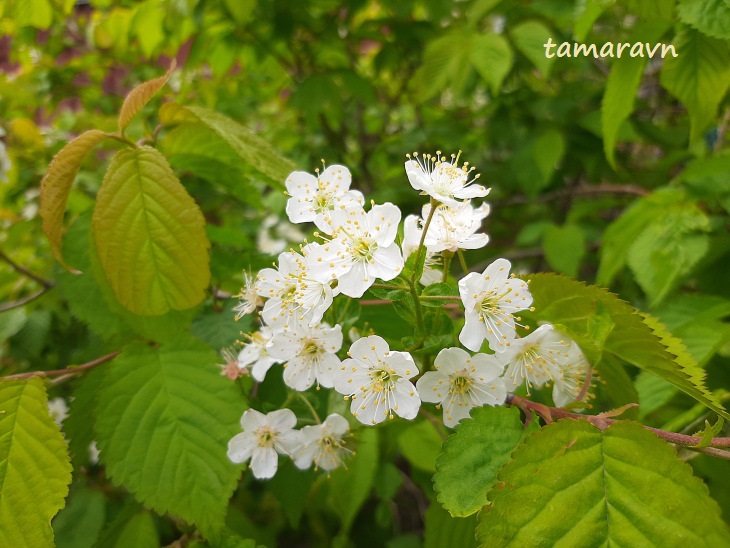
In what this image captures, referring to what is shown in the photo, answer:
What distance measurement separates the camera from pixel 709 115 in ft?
3.38

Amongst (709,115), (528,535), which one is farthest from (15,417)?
(709,115)

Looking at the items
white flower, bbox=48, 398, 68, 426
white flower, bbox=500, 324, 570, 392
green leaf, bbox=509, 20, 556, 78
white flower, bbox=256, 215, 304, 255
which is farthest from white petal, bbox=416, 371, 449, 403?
white flower, bbox=256, 215, 304, 255

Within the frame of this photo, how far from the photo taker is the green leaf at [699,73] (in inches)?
39.3

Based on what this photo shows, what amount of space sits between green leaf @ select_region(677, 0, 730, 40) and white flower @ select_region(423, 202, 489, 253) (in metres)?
0.49

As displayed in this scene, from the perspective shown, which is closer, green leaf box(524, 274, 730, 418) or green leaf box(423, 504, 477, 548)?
green leaf box(524, 274, 730, 418)

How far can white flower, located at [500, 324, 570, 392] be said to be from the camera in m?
0.87

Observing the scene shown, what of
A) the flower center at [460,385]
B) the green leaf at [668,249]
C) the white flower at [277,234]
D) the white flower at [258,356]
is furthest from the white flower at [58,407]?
the green leaf at [668,249]

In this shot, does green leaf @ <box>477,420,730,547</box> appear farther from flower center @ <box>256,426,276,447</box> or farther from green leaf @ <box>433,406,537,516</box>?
flower center @ <box>256,426,276,447</box>

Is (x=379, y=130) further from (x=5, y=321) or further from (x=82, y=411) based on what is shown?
(x=82, y=411)

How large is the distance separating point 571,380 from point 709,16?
2.27 feet

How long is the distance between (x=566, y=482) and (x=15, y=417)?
0.83 metres

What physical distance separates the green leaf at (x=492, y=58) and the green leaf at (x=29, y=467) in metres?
1.43

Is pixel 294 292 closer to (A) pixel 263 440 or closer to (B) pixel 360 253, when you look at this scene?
(B) pixel 360 253

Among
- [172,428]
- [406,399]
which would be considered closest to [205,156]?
[172,428]
